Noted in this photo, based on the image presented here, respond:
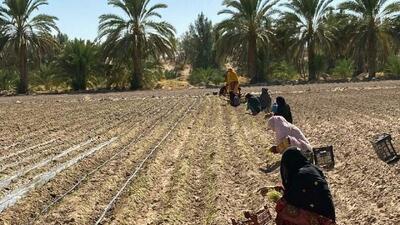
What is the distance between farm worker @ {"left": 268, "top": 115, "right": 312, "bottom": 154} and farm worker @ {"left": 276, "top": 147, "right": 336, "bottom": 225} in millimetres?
1700

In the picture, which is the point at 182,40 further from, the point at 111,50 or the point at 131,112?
the point at 131,112

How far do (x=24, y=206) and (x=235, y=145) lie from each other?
196 inches

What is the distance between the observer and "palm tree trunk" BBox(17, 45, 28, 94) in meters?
35.7

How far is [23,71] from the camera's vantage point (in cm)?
3641

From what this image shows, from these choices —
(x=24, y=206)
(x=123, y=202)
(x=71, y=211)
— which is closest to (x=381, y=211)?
(x=123, y=202)

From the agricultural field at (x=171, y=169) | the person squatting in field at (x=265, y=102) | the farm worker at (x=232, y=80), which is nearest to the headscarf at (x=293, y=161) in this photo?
the agricultural field at (x=171, y=169)

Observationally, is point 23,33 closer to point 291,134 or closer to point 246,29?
point 246,29

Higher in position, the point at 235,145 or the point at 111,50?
the point at 111,50

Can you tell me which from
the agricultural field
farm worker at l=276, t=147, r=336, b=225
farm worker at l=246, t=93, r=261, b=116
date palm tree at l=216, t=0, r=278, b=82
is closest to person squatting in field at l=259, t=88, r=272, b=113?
farm worker at l=246, t=93, r=261, b=116

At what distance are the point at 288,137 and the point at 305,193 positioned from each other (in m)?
1.94

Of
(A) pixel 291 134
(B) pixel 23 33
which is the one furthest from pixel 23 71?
(A) pixel 291 134

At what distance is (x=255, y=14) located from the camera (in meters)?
35.2

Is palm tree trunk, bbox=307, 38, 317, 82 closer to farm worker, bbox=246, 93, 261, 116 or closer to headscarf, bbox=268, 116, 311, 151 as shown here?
farm worker, bbox=246, 93, 261, 116

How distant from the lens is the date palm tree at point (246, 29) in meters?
35.0
